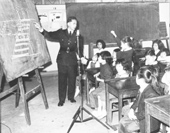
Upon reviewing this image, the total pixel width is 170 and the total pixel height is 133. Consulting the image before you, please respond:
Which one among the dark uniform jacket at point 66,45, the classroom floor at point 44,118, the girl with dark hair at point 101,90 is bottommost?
the classroom floor at point 44,118

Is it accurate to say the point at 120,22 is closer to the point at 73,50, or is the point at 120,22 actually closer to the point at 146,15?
the point at 146,15

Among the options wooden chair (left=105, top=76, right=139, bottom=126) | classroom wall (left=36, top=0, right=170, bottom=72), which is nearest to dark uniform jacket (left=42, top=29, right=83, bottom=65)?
wooden chair (left=105, top=76, right=139, bottom=126)

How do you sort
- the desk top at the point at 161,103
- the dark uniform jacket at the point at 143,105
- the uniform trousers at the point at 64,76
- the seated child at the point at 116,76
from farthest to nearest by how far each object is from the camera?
the uniform trousers at the point at 64,76 → the seated child at the point at 116,76 → the dark uniform jacket at the point at 143,105 → the desk top at the point at 161,103

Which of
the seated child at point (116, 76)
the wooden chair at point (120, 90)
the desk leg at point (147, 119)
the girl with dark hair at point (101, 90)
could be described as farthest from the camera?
the girl with dark hair at point (101, 90)

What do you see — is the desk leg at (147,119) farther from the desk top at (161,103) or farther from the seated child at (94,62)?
the seated child at (94,62)

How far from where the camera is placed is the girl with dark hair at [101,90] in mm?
4004

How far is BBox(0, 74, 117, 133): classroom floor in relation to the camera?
147 inches

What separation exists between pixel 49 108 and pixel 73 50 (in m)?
1.16

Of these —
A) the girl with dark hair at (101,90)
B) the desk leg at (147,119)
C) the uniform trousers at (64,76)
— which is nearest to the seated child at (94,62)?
the uniform trousers at (64,76)

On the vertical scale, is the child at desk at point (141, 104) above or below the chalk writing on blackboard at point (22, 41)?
below

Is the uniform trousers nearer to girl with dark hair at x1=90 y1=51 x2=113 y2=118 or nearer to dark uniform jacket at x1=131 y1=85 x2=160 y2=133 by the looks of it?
girl with dark hair at x1=90 y1=51 x2=113 y2=118

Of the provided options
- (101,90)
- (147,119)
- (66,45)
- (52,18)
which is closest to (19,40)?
(66,45)

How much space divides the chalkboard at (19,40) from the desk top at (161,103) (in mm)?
1948

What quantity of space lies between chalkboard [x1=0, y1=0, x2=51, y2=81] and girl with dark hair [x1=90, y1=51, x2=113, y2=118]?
3.34ft
